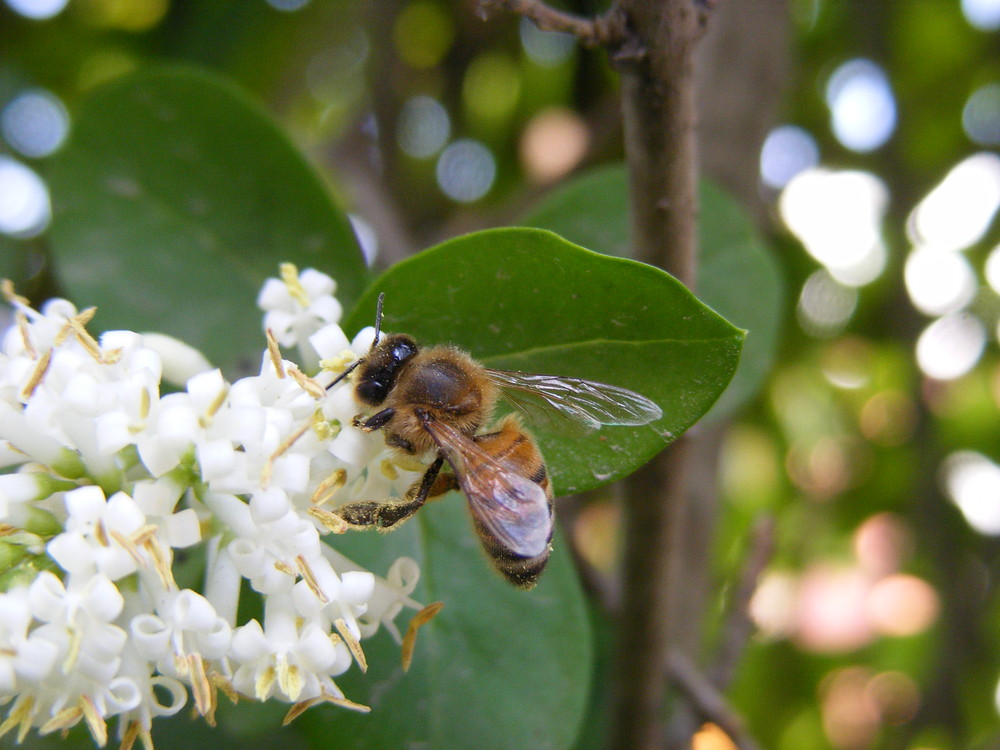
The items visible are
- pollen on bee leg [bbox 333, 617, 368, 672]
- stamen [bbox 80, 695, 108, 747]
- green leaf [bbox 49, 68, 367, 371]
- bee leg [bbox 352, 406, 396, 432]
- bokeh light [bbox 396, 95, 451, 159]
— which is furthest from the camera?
bokeh light [bbox 396, 95, 451, 159]

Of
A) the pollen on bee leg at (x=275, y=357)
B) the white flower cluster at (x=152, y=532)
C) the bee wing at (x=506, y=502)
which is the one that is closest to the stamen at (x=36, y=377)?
the white flower cluster at (x=152, y=532)

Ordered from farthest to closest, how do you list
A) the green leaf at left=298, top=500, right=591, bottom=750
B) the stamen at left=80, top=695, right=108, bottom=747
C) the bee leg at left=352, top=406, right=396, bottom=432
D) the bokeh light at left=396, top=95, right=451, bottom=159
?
the bokeh light at left=396, top=95, right=451, bottom=159 → the green leaf at left=298, top=500, right=591, bottom=750 → the bee leg at left=352, top=406, right=396, bottom=432 → the stamen at left=80, top=695, right=108, bottom=747

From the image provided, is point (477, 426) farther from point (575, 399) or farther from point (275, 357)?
point (275, 357)

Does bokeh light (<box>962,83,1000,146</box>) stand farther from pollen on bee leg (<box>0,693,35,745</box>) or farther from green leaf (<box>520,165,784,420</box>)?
pollen on bee leg (<box>0,693,35,745</box>)

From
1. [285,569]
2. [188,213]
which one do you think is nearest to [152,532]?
[285,569]

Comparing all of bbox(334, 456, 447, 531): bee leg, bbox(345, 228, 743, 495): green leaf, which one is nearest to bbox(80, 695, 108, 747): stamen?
bbox(334, 456, 447, 531): bee leg

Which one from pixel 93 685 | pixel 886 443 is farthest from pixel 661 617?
pixel 886 443

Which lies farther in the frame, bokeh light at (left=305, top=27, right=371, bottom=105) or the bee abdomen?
bokeh light at (left=305, top=27, right=371, bottom=105)

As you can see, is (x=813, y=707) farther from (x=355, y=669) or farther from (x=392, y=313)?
(x=392, y=313)
